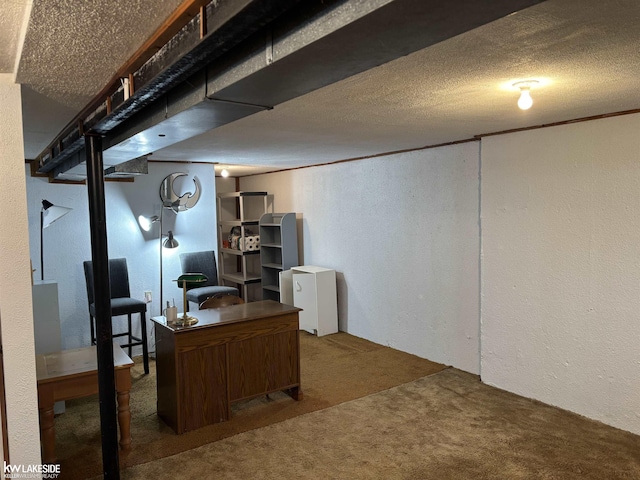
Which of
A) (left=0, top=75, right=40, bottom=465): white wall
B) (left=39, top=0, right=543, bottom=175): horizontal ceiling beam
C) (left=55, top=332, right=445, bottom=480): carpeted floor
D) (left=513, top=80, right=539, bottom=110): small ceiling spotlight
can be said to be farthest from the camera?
(left=55, top=332, right=445, bottom=480): carpeted floor

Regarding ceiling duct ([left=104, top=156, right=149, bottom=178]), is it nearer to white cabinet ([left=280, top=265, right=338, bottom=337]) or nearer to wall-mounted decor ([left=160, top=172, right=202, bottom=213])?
wall-mounted decor ([left=160, top=172, right=202, bottom=213])

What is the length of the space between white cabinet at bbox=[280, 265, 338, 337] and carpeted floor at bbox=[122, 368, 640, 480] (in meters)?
1.97

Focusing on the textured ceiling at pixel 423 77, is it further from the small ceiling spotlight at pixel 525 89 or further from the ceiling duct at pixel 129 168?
the ceiling duct at pixel 129 168

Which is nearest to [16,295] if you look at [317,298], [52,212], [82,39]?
[82,39]

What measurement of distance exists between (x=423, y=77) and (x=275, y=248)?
16.1ft

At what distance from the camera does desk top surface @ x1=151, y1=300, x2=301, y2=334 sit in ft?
11.3

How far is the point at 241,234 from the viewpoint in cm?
654

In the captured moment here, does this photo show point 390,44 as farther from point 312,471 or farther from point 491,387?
point 491,387

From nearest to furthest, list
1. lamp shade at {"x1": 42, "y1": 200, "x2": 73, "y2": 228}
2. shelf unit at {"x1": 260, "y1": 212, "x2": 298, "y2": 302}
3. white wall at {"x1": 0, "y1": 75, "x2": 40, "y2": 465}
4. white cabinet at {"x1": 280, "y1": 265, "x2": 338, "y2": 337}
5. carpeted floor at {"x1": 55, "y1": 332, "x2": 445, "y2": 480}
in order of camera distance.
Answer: white wall at {"x1": 0, "y1": 75, "x2": 40, "y2": 465} → carpeted floor at {"x1": 55, "y1": 332, "x2": 445, "y2": 480} → lamp shade at {"x1": 42, "y1": 200, "x2": 73, "y2": 228} → white cabinet at {"x1": 280, "y1": 265, "x2": 338, "y2": 337} → shelf unit at {"x1": 260, "y1": 212, "x2": 298, "y2": 302}

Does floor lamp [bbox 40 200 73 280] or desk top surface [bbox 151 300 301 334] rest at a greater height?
floor lamp [bbox 40 200 73 280]

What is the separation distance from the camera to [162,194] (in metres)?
5.18

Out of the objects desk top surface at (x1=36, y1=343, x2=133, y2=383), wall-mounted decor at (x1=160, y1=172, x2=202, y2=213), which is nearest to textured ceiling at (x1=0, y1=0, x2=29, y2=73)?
desk top surface at (x1=36, y1=343, x2=133, y2=383)

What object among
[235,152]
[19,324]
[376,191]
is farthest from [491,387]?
[19,324]

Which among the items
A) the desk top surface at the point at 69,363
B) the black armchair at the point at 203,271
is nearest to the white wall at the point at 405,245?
the black armchair at the point at 203,271
